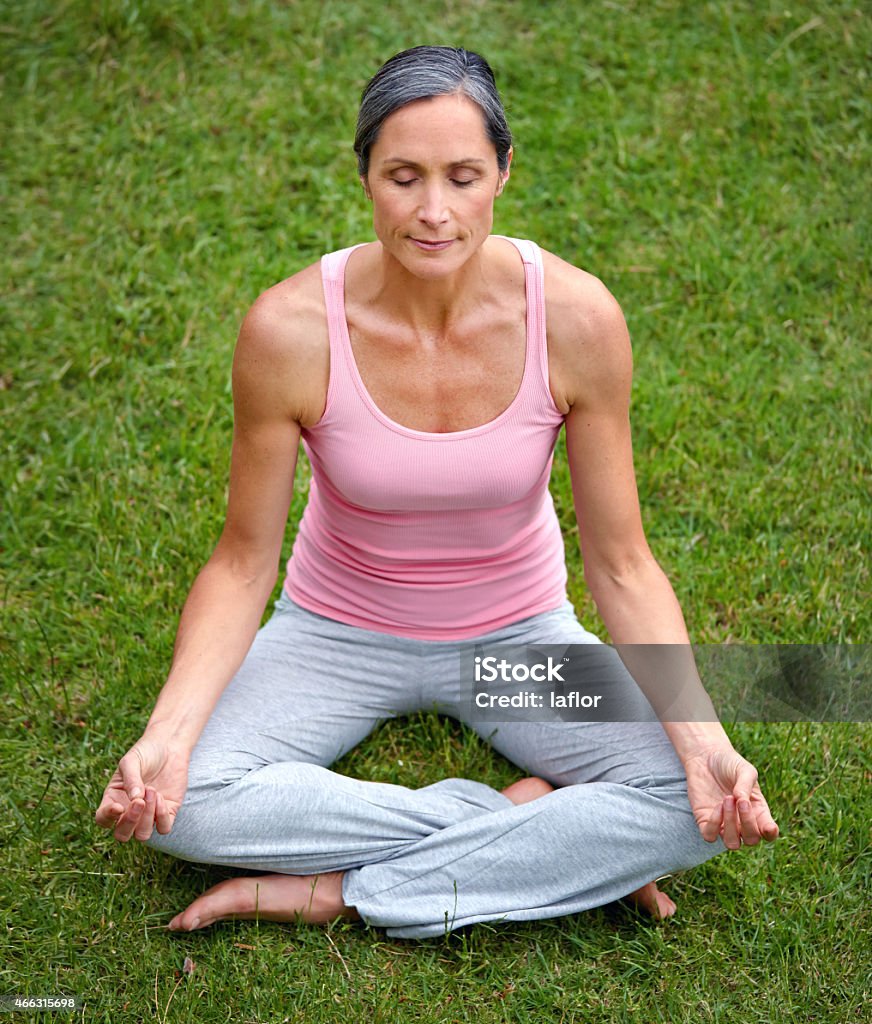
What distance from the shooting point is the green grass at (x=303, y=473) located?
9.26 feet

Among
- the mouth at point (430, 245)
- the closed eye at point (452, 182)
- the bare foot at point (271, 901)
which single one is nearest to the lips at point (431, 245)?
the mouth at point (430, 245)

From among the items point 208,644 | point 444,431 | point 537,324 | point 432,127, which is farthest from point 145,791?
point 432,127

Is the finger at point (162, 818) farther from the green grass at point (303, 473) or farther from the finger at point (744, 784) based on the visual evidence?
the finger at point (744, 784)

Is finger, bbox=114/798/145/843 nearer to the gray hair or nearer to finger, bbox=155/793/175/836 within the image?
finger, bbox=155/793/175/836

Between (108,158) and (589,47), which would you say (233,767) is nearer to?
(108,158)

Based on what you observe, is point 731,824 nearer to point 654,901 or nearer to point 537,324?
point 654,901

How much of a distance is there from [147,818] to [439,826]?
674 millimetres

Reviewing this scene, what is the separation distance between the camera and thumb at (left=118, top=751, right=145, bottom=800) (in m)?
2.50

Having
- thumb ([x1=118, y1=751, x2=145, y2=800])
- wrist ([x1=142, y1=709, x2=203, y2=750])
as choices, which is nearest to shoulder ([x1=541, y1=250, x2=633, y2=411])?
wrist ([x1=142, y1=709, x2=203, y2=750])

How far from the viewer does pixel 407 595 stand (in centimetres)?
308

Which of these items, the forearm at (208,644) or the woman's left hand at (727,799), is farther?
the forearm at (208,644)

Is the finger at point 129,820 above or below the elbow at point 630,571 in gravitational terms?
below

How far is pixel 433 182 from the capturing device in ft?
8.30

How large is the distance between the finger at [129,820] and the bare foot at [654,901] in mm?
1094
